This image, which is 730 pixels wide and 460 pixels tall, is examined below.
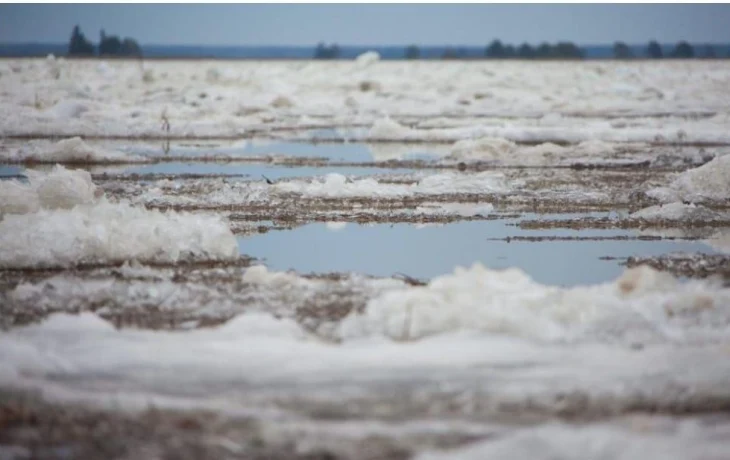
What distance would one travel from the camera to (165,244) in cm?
629

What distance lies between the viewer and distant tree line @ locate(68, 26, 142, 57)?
5378cm

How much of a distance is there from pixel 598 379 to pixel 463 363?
19.6 inches

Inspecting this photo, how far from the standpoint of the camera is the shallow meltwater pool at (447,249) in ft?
20.8

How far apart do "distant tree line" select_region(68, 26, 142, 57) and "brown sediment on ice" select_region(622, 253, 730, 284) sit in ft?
162

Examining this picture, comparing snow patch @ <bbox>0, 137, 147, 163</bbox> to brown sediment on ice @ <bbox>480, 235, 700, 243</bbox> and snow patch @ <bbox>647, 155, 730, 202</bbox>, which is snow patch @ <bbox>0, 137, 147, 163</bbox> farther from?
brown sediment on ice @ <bbox>480, 235, 700, 243</bbox>

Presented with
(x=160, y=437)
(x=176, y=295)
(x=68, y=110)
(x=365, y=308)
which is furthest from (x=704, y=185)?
(x=68, y=110)

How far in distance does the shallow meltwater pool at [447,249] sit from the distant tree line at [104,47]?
157ft

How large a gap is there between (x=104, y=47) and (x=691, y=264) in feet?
172

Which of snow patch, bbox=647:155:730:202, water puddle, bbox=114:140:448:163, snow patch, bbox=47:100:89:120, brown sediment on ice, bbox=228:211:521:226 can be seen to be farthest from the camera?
snow patch, bbox=47:100:89:120

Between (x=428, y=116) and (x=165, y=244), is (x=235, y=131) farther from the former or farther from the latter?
(x=165, y=244)

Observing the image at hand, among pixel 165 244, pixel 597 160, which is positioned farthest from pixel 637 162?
pixel 165 244

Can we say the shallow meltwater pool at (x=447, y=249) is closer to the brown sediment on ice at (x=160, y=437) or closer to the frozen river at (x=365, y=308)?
the frozen river at (x=365, y=308)

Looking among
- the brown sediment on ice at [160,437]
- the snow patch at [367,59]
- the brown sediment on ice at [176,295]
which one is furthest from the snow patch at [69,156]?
the snow patch at [367,59]

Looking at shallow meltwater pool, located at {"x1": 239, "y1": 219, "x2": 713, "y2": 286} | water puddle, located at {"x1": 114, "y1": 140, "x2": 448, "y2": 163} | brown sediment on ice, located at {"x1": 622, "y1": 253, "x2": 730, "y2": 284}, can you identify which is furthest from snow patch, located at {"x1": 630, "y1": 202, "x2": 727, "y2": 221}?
water puddle, located at {"x1": 114, "y1": 140, "x2": 448, "y2": 163}
